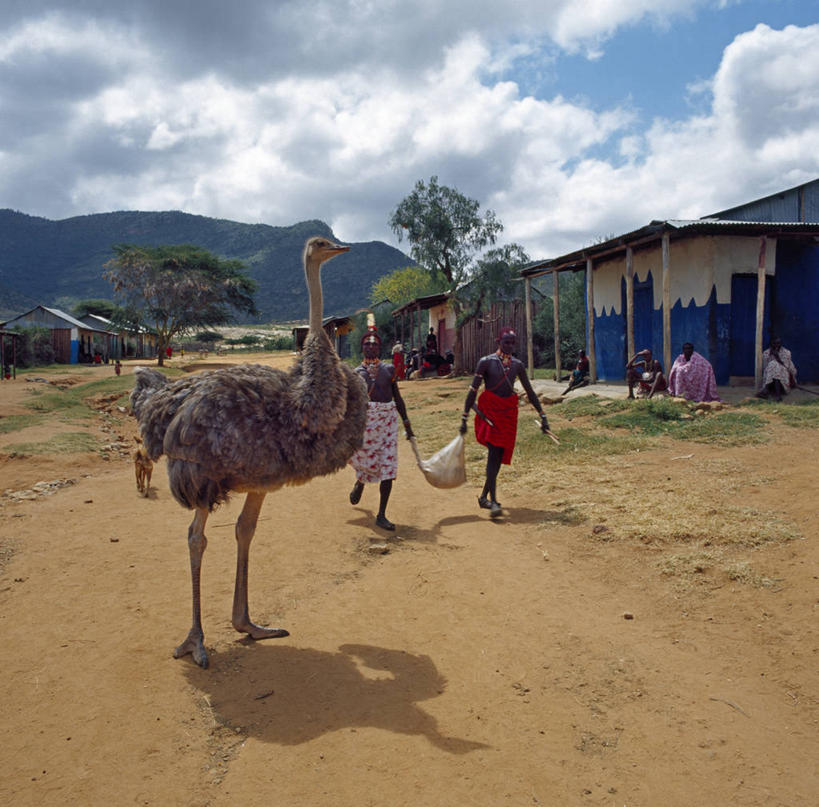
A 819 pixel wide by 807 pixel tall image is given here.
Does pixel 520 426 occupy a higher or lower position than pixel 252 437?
lower

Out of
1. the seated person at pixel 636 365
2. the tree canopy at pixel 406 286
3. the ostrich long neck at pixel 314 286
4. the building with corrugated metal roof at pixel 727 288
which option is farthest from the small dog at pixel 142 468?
the tree canopy at pixel 406 286

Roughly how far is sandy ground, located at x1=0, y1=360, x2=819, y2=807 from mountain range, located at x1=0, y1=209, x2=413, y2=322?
299 feet

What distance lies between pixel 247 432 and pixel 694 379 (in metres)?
10.4

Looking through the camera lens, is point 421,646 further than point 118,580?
No

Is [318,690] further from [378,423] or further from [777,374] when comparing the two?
[777,374]

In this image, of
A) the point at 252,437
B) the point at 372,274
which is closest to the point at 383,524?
the point at 252,437

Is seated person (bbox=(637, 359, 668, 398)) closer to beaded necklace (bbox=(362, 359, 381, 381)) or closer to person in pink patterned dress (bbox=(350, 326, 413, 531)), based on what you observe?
person in pink patterned dress (bbox=(350, 326, 413, 531))

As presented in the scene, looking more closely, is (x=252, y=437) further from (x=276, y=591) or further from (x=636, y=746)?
(x=636, y=746)

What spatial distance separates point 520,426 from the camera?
11320mm

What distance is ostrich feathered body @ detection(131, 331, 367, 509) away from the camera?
11.5 ft

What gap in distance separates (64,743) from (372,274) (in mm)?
112999

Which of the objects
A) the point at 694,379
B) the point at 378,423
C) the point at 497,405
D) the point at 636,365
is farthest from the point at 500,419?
the point at 636,365

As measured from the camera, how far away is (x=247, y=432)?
11.5ft

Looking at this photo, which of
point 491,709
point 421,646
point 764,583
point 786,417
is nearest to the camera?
point 491,709
